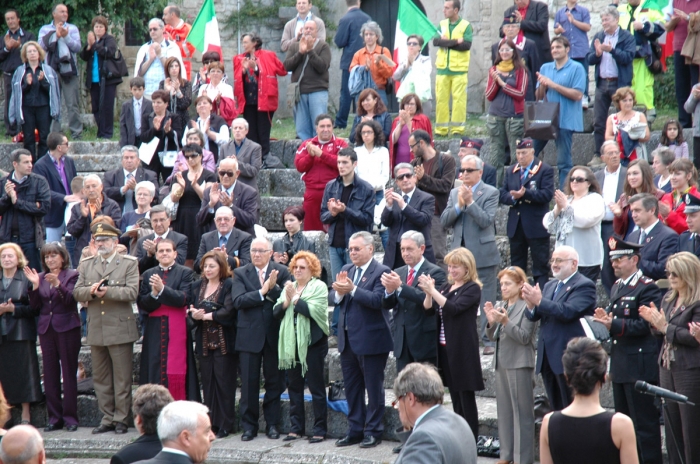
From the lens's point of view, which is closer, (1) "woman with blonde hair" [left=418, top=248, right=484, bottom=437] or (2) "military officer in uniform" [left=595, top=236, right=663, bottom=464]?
(2) "military officer in uniform" [left=595, top=236, right=663, bottom=464]

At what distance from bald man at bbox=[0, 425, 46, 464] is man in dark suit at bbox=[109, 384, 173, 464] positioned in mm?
1001

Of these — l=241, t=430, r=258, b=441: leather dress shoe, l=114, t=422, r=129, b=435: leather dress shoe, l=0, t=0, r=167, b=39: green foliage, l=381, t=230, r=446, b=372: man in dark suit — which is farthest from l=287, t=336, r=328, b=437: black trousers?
l=0, t=0, r=167, b=39: green foliage

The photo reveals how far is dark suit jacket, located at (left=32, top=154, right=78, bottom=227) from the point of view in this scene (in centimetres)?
1262

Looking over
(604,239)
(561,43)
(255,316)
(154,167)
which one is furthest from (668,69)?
(255,316)

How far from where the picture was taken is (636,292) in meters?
8.27

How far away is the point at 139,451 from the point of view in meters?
5.86

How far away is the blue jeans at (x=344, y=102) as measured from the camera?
16234 millimetres

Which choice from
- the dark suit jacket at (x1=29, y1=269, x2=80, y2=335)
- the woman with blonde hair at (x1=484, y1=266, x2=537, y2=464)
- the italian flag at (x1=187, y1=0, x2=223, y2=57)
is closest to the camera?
the woman with blonde hair at (x1=484, y1=266, x2=537, y2=464)

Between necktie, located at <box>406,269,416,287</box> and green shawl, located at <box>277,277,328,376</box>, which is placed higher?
necktie, located at <box>406,269,416,287</box>

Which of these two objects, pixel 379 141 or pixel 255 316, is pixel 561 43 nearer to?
pixel 379 141

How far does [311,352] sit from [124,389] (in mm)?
2095

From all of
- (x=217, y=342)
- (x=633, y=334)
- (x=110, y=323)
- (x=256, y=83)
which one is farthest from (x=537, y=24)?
(x=110, y=323)

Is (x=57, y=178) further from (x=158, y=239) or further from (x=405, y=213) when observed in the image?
(x=405, y=213)

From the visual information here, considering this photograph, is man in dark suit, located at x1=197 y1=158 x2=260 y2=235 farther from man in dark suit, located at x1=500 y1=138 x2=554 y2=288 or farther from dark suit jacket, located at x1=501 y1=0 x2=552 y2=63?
dark suit jacket, located at x1=501 y1=0 x2=552 y2=63
